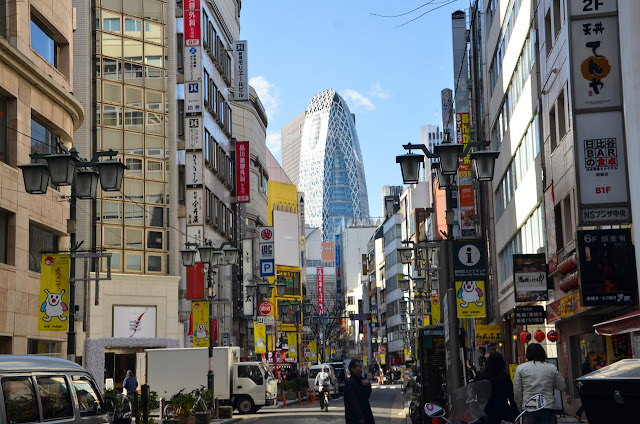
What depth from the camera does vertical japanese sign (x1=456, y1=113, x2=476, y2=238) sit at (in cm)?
5250

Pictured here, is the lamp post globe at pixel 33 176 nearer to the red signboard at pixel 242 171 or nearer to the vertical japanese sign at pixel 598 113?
the vertical japanese sign at pixel 598 113

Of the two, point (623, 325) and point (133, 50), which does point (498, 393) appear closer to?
point (623, 325)

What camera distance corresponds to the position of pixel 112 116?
2271 inches

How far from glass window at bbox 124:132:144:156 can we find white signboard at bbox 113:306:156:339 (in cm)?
826

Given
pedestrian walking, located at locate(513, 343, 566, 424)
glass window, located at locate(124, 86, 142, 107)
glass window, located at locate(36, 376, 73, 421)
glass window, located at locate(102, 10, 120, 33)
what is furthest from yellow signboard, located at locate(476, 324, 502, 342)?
glass window, located at locate(36, 376, 73, 421)

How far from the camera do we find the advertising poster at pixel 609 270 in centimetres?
2144

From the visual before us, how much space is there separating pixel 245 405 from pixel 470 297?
23.8 m

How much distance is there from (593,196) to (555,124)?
1044cm

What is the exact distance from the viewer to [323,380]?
38.6 m

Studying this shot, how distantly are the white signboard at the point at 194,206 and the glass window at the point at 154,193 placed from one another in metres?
2.74

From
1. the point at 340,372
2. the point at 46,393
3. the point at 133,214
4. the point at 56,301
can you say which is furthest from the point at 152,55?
the point at 46,393

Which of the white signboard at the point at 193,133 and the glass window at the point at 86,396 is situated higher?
the white signboard at the point at 193,133

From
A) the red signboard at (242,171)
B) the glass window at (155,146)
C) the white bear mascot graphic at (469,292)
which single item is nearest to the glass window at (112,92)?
the glass window at (155,146)

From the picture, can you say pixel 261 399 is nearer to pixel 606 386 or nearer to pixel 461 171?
pixel 461 171
